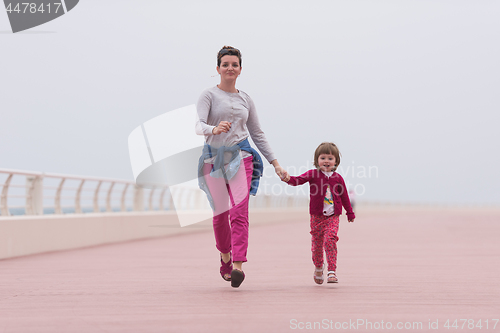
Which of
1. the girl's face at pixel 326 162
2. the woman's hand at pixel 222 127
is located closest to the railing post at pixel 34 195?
the girl's face at pixel 326 162

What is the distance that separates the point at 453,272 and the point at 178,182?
547 inches

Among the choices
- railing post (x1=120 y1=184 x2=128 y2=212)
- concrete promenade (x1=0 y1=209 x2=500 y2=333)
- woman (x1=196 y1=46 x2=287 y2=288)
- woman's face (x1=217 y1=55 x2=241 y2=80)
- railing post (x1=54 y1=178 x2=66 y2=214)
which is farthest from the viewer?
railing post (x1=120 y1=184 x2=128 y2=212)

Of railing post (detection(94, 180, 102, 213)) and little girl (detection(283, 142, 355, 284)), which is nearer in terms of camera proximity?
little girl (detection(283, 142, 355, 284))

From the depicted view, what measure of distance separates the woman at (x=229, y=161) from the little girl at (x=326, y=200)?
A: 14.1 inches

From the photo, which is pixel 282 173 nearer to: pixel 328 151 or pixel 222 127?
pixel 328 151

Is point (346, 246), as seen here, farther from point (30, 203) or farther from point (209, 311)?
point (209, 311)

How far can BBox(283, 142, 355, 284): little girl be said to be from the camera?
260 inches

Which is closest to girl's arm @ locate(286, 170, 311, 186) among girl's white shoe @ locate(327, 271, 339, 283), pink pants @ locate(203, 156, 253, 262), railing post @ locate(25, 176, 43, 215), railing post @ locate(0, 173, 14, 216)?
pink pants @ locate(203, 156, 253, 262)

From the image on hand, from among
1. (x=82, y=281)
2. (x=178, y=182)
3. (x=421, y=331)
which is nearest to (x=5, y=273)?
(x=82, y=281)

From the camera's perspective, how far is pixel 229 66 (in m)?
6.29

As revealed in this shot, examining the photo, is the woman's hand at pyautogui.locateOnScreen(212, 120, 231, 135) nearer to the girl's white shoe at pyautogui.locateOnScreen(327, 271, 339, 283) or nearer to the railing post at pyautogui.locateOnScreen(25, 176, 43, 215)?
the girl's white shoe at pyautogui.locateOnScreen(327, 271, 339, 283)

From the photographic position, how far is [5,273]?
829cm

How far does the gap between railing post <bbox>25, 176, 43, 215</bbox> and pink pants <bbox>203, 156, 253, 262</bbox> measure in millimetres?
6658

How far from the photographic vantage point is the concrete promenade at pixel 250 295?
14.7 feet
